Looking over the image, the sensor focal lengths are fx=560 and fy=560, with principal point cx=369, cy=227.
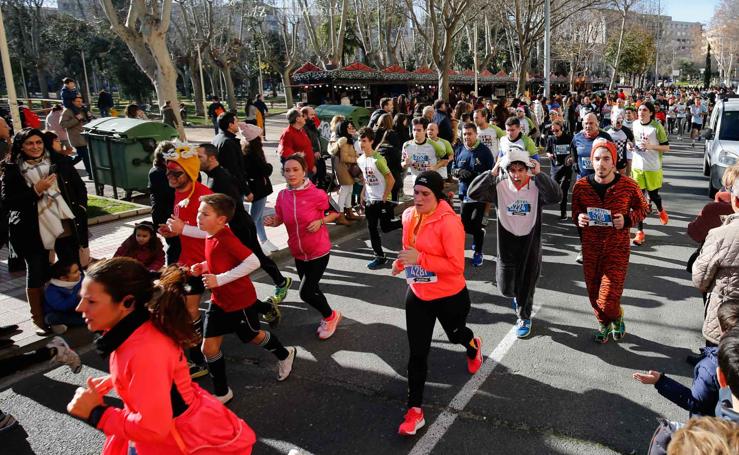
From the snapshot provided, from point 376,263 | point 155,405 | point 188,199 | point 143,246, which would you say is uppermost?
point 188,199

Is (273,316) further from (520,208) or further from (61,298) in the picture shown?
(520,208)

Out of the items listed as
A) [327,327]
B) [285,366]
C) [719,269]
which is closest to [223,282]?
[285,366]

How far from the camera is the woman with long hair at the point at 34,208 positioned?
197 inches

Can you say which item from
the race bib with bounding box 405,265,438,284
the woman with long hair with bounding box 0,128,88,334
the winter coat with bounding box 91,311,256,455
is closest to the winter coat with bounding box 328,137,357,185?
the woman with long hair with bounding box 0,128,88,334

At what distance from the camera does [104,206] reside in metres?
10.0

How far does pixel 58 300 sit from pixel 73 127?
8.05 m

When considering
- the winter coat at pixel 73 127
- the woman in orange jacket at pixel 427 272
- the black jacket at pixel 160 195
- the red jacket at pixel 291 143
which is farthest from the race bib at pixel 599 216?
the winter coat at pixel 73 127

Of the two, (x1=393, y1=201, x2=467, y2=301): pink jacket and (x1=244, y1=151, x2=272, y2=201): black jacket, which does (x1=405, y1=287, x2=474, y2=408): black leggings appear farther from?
(x1=244, y1=151, x2=272, y2=201): black jacket

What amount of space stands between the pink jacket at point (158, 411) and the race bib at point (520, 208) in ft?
10.4

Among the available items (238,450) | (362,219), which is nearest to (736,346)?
(238,450)

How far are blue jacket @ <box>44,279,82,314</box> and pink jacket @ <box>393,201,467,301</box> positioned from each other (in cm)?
336

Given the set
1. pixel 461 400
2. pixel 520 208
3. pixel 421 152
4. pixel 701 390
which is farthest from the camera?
pixel 421 152

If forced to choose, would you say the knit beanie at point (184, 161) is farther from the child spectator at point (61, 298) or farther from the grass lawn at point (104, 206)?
the grass lawn at point (104, 206)

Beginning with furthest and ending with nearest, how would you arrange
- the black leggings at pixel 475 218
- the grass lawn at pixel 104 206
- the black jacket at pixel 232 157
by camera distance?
the grass lawn at pixel 104 206 < the black leggings at pixel 475 218 < the black jacket at pixel 232 157
